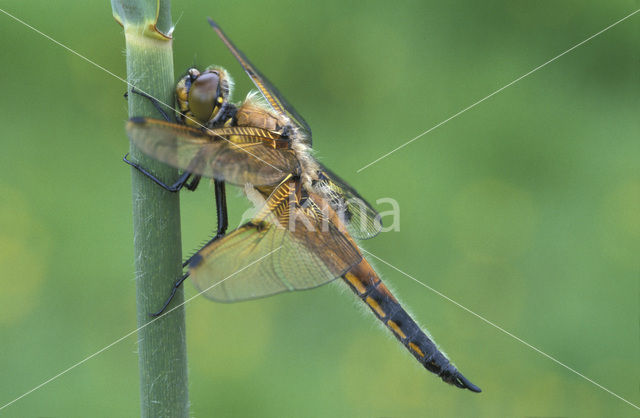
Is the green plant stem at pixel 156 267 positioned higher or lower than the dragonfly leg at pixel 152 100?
lower

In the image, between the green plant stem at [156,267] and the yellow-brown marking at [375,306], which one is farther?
the yellow-brown marking at [375,306]

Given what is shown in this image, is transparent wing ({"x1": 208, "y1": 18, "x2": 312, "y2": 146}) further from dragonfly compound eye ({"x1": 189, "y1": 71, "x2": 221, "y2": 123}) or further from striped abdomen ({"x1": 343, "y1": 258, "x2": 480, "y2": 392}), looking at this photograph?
striped abdomen ({"x1": 343, "y1": 258, "x2": 480, "y2": 392})

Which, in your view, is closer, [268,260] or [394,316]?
[268,260]

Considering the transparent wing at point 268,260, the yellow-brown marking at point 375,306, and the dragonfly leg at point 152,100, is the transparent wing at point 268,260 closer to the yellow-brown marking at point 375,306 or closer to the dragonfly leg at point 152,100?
the yellow-brown marking at point 375,306

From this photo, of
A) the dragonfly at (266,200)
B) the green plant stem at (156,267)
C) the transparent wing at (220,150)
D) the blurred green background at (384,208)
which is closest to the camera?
the green plant stem at (156,267)

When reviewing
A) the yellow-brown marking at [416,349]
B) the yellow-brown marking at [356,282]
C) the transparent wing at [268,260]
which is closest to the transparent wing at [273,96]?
the transparent wing at [268,260]

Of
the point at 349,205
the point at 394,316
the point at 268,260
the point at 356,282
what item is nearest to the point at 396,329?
the point at 394,316

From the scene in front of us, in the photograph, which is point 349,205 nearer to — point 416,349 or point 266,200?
point 266,200

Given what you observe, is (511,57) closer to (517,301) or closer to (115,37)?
(517,301)
